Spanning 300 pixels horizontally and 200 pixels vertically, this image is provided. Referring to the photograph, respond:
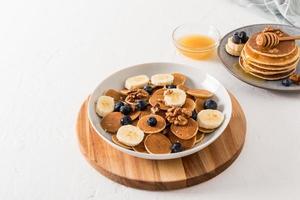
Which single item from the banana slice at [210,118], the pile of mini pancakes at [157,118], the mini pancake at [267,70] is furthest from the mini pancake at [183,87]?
the mini pancake at [267,70]

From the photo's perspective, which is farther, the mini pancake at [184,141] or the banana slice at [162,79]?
the banana slice at [162,79]

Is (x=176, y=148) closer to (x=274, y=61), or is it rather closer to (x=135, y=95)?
(x=135, y=95)

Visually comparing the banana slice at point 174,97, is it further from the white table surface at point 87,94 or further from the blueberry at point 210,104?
the white table surface at point 87,94

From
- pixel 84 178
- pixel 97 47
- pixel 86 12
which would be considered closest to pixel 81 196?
pixel 84 178

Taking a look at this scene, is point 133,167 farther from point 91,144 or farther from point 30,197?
point 30,197

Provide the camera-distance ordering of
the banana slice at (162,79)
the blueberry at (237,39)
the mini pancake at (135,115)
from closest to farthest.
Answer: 1. the mini pancake at (135,115)
2. the banana slice at (162,79)
3. the blueberry at (237,39)

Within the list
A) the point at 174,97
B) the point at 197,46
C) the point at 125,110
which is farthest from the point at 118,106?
the point at 197,46

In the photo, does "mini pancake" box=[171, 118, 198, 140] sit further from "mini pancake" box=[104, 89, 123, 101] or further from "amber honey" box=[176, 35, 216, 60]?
"amber honey" box=[176, 35, 216, 60]
